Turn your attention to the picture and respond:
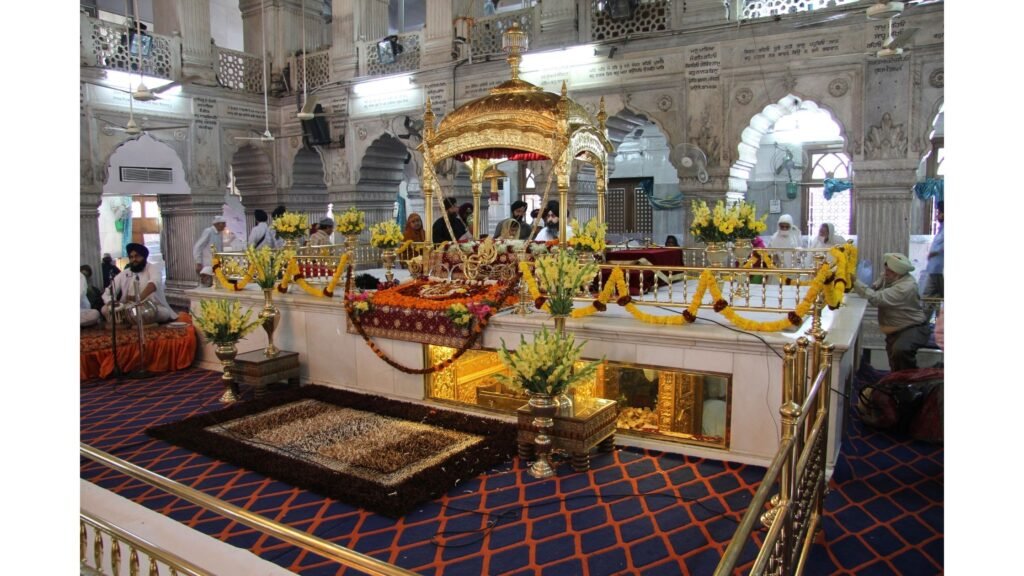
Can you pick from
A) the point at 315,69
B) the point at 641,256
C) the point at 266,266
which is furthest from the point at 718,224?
the point at 315,69

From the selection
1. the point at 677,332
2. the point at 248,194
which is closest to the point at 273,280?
the point at 677,332

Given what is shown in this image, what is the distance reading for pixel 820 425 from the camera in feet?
11.2

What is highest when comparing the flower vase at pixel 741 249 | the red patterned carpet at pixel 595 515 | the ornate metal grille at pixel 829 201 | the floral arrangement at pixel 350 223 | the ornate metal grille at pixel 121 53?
the ornate metal grille at pixel 121 53

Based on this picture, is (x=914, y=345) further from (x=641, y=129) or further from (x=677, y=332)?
(x=641, y=129)

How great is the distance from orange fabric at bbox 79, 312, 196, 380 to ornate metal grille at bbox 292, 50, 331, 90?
7.19m

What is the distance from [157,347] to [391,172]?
23.4 feet

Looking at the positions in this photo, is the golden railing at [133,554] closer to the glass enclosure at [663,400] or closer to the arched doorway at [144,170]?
the glass enclosure at [663,400]

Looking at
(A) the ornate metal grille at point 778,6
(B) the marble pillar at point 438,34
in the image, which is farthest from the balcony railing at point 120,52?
(A) the ornate metal grille at point 778,6

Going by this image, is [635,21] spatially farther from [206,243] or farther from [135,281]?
[135,281]

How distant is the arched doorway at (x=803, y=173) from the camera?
13.0 m

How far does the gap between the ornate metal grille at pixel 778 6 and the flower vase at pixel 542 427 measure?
6974 mm

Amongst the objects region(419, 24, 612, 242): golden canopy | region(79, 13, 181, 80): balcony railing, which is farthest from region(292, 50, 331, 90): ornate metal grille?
region(419, 24, 612, 242): golden canopy

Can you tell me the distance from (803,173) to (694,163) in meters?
4.84

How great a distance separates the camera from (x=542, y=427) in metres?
4.60
